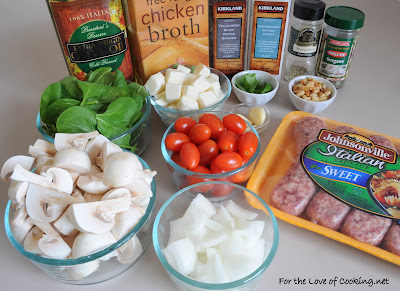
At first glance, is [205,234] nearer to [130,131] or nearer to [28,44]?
[130,131]

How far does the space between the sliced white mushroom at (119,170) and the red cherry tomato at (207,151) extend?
0.76 feet

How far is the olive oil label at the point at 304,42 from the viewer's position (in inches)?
45.0

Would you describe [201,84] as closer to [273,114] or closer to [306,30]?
[273,114]

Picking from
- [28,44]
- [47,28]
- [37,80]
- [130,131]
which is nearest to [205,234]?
[130,131]

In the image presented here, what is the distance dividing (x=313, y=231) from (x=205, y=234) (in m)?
0.27

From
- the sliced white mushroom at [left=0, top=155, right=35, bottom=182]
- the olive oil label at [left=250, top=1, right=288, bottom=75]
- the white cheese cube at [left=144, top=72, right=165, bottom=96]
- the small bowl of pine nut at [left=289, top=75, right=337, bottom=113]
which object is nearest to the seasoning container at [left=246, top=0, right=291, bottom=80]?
the olive oil label at [left=250, top=1, right=288, bottom=75]

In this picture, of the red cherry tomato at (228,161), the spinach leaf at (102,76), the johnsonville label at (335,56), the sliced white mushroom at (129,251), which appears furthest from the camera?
the johnsonville label at (335,56)

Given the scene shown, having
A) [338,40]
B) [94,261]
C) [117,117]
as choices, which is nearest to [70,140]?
[117,117]

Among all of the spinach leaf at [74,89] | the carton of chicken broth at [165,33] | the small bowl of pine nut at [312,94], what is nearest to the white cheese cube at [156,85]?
the carton of chicken broth at [165,33]

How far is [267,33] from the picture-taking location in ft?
3.85

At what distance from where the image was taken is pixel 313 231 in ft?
2.65

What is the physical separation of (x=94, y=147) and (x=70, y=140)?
2.1 inches

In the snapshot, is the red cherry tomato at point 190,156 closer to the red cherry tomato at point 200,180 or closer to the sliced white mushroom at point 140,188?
the red cherry tomato at point 200,180

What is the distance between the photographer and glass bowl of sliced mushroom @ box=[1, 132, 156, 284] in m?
0.65
